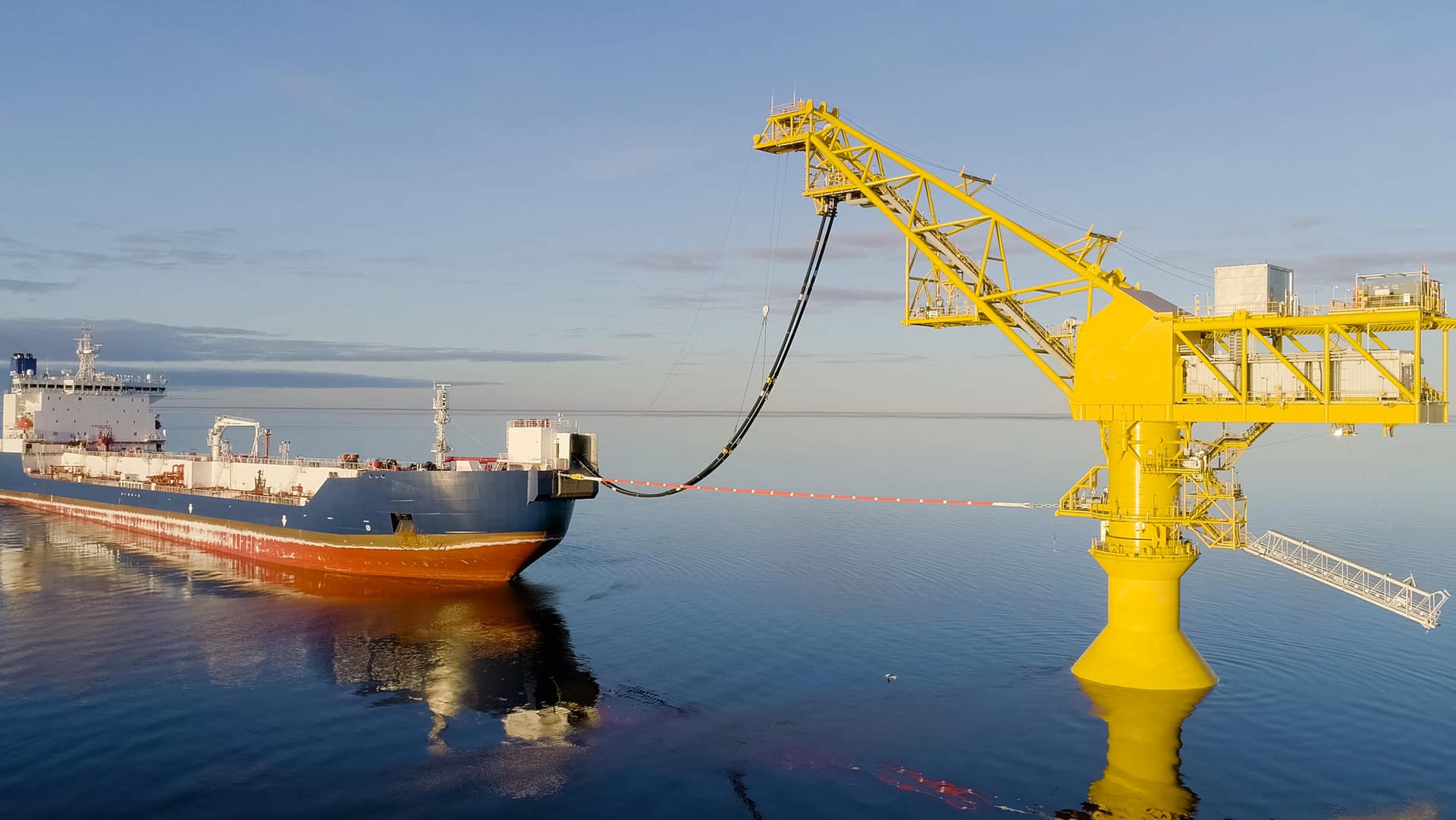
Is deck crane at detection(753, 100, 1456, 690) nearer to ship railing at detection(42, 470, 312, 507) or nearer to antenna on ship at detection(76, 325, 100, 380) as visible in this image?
ship railing at detection(42, 470, 312, 507)

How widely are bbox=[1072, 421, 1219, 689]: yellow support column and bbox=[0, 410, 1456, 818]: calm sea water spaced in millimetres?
1077

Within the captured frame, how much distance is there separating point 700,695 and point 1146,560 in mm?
13434

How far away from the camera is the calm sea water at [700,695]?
63.9 ft

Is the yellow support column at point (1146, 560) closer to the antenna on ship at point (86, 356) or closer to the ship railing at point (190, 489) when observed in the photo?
the ship railing at point (190, 489)

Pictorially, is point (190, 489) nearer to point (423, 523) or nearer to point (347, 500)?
point (347, 500)

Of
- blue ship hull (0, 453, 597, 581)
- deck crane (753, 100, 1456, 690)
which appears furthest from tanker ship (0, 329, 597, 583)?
deck crane (753, 100, 1456, 690)

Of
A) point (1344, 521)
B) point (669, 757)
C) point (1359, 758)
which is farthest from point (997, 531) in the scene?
point (669, 757)

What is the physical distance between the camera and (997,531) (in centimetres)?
6088

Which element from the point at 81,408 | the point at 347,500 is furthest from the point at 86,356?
the point at 347,500

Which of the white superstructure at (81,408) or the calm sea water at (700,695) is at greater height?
the white superstructure at (81,408)

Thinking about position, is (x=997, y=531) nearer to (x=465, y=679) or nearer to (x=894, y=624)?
(x=894, y=624)

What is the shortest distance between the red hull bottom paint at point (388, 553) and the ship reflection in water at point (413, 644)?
1.84 ft

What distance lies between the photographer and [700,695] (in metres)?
26.0

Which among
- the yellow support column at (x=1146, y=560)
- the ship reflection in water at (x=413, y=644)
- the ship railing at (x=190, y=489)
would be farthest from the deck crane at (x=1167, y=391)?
the ship railing at (x=190, y=489)
